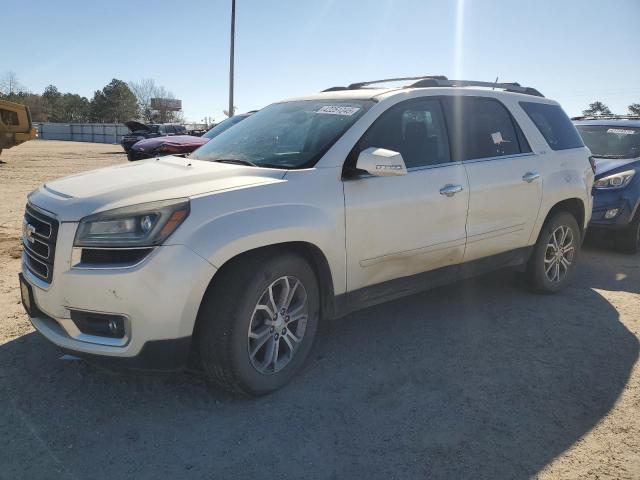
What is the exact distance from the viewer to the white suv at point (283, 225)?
267cm

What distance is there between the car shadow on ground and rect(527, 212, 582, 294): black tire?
0.81 m

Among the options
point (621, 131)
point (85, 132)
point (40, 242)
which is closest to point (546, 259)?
point (621, 131)

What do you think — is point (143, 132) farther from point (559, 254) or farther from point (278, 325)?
point (278, 325)

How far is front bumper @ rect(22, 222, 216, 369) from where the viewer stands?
260 cm

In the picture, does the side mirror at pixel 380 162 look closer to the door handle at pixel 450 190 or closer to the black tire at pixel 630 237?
the door handle at pixel 450 190

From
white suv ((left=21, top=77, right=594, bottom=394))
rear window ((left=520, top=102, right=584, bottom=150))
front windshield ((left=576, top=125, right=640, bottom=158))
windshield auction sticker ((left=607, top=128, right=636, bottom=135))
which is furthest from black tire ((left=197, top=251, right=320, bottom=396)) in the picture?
windshield auction sticker ((left=607, top=128, right=636, bottom=135))

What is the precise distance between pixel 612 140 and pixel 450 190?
5.47 m

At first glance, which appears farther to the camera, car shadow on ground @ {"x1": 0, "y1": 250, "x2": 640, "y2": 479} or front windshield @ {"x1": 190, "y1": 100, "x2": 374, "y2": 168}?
front windshield @ {"x1": 190, "y1": 100, "x2": 374, "y2": 168}

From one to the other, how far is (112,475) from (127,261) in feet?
3.24

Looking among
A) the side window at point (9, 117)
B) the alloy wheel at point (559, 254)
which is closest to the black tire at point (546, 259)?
the alloy wheel at point (559, 254)

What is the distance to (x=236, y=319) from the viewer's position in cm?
285

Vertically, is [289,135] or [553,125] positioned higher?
[553,125]

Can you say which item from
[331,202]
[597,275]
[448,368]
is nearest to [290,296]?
[331,202]

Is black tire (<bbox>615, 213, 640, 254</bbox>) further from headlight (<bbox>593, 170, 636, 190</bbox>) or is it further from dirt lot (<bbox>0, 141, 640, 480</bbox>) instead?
dirt lot (<bbox>0, 141, 640, 480</bbox>)
